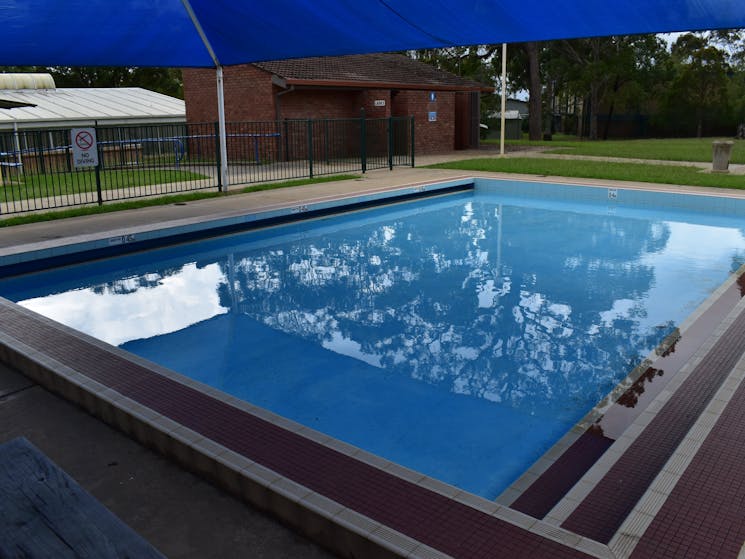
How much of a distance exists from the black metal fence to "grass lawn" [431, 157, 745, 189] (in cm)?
255

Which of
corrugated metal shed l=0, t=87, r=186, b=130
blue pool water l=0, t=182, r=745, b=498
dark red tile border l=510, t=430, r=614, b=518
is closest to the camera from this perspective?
dark red tile border l=510, t=430, r=614, b=518

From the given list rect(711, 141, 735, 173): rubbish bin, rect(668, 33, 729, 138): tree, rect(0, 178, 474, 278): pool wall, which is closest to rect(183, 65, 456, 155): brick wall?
rect(0, 178, 474, 278): pool wall

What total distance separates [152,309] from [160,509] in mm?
4824

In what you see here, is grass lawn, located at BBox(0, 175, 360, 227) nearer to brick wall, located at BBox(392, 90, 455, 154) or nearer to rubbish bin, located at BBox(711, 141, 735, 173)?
brick wall, located at BBox(392, 90, 455, 154)

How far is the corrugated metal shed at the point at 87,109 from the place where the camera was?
912 inches

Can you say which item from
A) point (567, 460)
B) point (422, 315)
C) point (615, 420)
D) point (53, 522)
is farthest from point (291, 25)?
point (53, 522)

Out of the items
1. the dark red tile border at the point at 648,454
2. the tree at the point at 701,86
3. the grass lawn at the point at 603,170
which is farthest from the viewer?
the tree at the point at 701,86

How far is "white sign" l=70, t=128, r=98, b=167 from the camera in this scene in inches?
452

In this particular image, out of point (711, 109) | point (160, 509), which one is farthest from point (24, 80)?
point (711, 109)

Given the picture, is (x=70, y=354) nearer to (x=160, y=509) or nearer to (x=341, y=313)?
(x=160, y=509)

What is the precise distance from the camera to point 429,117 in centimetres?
2483

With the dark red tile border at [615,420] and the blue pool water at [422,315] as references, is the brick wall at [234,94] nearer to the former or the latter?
the blue pool water at [422,315]

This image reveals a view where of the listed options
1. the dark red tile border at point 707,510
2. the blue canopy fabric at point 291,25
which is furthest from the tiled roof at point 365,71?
the dark red tile border at point 707,510

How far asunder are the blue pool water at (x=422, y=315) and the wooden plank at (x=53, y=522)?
2.51 meters
